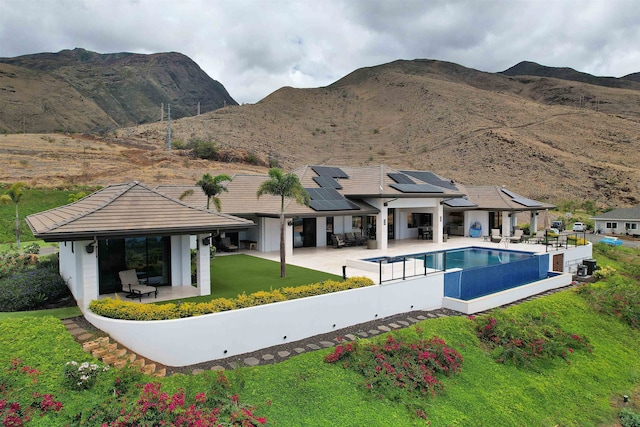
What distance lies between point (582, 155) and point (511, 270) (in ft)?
205

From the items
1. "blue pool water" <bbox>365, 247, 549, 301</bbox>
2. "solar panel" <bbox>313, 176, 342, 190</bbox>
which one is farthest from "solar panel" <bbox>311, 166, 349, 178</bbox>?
"blue pool water" <bbox>365, 247, 549, 301</bbox>

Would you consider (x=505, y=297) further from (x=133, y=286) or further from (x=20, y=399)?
(x=20, y=399)

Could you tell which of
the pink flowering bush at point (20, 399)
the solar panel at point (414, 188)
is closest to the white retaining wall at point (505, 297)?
the solar panel at point (414, 188)

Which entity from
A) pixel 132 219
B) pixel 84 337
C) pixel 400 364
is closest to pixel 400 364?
pixel 400 364

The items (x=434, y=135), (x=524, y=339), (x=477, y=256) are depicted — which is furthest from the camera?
(x=434, y=135)

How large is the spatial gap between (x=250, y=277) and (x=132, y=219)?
17.5 feet

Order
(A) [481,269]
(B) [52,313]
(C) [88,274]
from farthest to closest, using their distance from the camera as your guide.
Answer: (A) [481,269], (B) [52,313], (C) [88,274]

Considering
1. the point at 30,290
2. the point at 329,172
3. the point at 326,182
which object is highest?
the point at 329,172

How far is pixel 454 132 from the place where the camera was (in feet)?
246

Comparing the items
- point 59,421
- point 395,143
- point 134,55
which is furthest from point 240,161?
point 134,55

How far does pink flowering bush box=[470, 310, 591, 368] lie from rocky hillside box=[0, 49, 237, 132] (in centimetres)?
8743

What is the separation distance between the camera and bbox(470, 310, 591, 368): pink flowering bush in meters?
12.0

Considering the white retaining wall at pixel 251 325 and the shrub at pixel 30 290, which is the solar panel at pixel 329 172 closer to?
the white retaining wall at pixel 251 325

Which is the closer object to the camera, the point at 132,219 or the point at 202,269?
the point at 132,219
